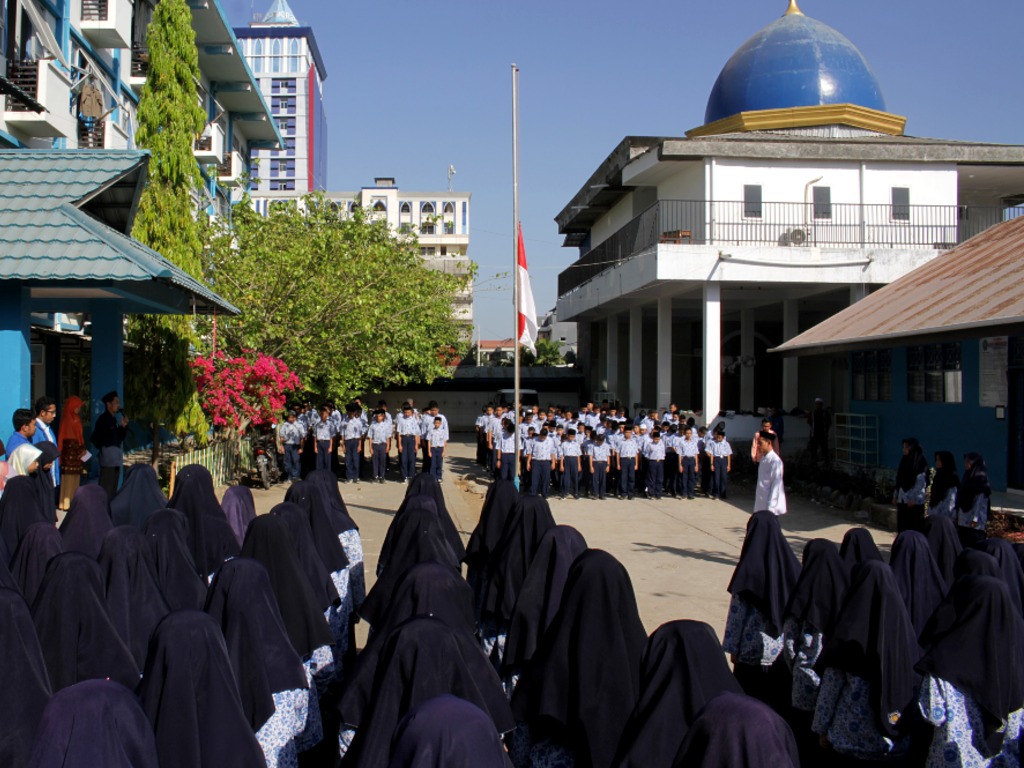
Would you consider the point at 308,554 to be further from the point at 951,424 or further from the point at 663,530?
the point at 951,424

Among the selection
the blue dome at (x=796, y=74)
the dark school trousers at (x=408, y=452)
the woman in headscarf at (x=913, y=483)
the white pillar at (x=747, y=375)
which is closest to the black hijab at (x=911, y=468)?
the woman in headscarf at (x=913, y=483)

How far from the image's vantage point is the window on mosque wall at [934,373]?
15.6 metres

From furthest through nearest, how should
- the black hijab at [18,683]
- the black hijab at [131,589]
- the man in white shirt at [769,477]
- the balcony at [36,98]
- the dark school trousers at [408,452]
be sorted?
Result: the dark school trousers at [408,452], the balcony at [36,98], the man in white shirt at [769,477], the black hijab at [131,589], the black hijab at [18,683]

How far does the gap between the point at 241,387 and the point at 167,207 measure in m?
3.16

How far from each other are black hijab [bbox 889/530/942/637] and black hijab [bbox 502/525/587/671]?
2.17 meters

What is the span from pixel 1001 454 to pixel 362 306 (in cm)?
1137

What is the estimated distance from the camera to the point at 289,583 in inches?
225

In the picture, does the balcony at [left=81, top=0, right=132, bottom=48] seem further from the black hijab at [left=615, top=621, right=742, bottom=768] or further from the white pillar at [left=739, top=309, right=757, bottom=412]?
the black hijab at [left=615, top=621, right=742, bottom=768]

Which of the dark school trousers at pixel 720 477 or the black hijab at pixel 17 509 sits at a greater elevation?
the black hijab at pixel 17 509

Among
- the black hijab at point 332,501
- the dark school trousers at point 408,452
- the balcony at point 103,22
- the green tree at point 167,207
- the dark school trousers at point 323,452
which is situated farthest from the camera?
the balcony at point 103,22

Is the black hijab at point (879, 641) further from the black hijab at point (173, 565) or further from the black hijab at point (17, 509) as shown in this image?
the black hijab at point (17, 509)

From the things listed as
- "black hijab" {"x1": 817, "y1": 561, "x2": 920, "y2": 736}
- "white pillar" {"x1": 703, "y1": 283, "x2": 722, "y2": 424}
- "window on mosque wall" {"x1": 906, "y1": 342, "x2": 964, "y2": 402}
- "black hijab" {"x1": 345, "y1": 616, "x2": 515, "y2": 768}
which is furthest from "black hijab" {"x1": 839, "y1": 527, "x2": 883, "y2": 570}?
"white pillar" {"x1": 703, "y1": 283, "x2": 722, "y2": 424}

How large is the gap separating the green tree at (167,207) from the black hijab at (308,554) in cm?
950

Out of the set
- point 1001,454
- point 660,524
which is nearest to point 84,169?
point 660,524
